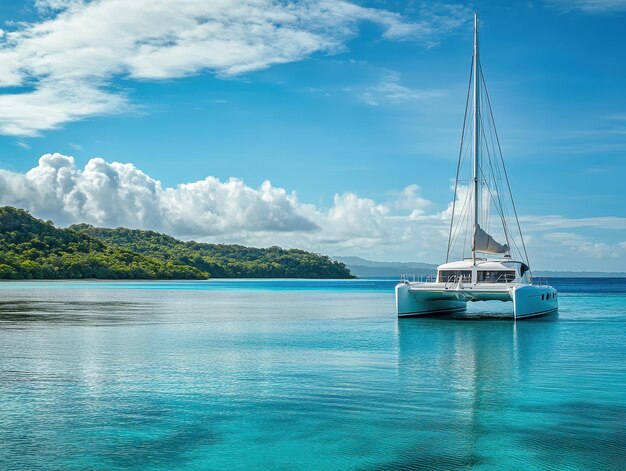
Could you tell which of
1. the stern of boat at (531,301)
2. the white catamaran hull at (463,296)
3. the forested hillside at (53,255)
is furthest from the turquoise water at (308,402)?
the forested hillside at (53,255)

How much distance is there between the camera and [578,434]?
11.8 metres

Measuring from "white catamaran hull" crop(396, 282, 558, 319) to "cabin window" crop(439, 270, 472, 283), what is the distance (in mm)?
846

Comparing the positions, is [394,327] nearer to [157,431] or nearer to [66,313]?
[66,313]

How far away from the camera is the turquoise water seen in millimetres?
10547

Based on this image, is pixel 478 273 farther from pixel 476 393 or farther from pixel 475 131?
pixel 476 393

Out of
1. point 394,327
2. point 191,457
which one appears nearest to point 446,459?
point 191,457

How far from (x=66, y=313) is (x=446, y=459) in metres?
36.0

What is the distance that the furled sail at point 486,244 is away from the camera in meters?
37.0

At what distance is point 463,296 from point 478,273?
4.82 feet

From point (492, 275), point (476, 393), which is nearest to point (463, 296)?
point (492, 275)

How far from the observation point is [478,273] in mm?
35875

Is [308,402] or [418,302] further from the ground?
[418,302]

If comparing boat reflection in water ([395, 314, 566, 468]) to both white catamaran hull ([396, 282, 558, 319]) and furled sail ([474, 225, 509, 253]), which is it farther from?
furled sail ([474, 225, 509, 253])

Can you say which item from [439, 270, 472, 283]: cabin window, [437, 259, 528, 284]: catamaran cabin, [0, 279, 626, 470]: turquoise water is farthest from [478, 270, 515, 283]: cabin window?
[0, 279, 626, 470]: turquoise water
